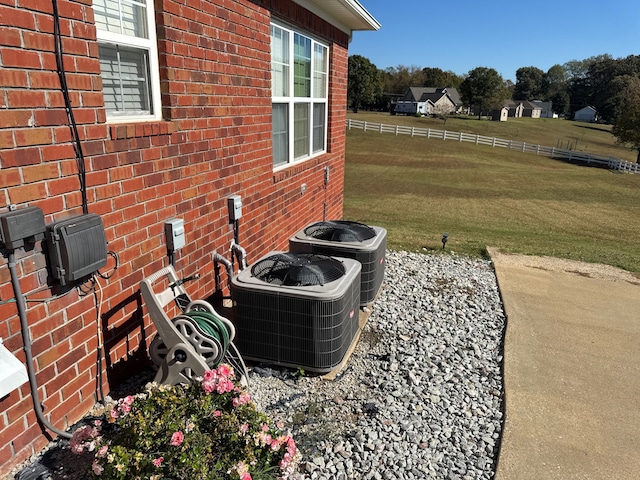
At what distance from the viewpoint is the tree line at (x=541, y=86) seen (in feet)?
126

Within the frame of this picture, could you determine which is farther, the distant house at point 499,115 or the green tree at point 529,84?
the green tree at point 529,84

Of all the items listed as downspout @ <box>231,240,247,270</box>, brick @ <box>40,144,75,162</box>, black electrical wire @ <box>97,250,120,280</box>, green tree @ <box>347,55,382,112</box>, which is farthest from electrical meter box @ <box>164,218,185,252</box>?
green tree @ <box>347,55,382,112</box>

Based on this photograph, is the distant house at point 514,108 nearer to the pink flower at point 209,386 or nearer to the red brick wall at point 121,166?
the red brick wall at point 121,166

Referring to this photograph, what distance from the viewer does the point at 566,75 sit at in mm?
131625

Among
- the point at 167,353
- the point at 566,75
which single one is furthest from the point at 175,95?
the point at 566,75

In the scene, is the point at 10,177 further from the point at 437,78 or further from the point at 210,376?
the point at 437,78

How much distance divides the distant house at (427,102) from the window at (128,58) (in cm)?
8039

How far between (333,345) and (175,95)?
2251 mm

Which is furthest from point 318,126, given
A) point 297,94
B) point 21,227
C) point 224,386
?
point 224,386

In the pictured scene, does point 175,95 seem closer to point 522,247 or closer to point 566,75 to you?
point 522,247

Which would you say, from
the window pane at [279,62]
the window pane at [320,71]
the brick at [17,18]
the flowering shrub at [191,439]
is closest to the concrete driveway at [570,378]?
the flowering shrub at [191,439]

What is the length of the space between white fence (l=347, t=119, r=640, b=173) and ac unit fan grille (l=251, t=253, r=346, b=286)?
33675 mm

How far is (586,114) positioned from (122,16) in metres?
127

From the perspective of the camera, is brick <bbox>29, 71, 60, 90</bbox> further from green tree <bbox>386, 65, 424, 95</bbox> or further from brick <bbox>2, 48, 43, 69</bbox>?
green tree <bbox>386, 65, 424, 95</bbox>
